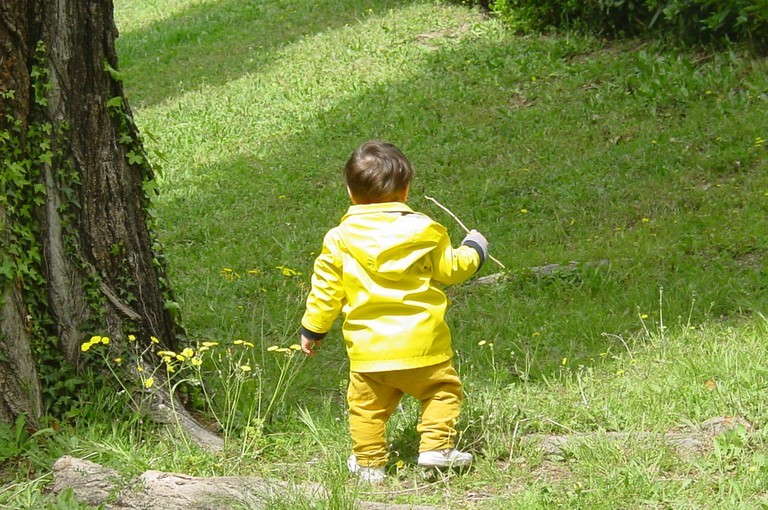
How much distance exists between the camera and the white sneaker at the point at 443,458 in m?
3.98

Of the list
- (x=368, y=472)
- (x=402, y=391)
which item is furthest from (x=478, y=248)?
(x=368, y=472)

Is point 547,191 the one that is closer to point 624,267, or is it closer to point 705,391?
point 624,267

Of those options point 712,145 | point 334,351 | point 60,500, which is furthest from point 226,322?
point 712,145

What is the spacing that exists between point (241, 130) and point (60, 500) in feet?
27.3

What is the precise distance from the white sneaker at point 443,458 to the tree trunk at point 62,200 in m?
1.42

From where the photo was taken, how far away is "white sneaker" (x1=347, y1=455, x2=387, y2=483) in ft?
13.2

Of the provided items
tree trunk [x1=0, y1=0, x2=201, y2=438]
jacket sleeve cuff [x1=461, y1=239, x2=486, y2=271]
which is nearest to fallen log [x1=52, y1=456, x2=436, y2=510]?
tree trunk [x1=0, y1=0, x2=201, y2=438]

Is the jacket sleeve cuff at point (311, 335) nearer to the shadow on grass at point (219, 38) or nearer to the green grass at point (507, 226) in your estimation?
the green grass at point (507, 226)

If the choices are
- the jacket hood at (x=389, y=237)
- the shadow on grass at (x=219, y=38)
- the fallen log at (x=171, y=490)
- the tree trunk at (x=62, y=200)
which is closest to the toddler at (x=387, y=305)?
the jacket hood at (x=389, y=237)

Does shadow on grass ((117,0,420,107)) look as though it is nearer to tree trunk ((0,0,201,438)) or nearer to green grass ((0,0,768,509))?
green grass ((0,0,768,509))

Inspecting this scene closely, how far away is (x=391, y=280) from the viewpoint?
13.2 feet

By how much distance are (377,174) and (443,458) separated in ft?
3.58

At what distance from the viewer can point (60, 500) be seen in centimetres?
363

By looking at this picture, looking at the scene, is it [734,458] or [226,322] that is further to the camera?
[226,322]
